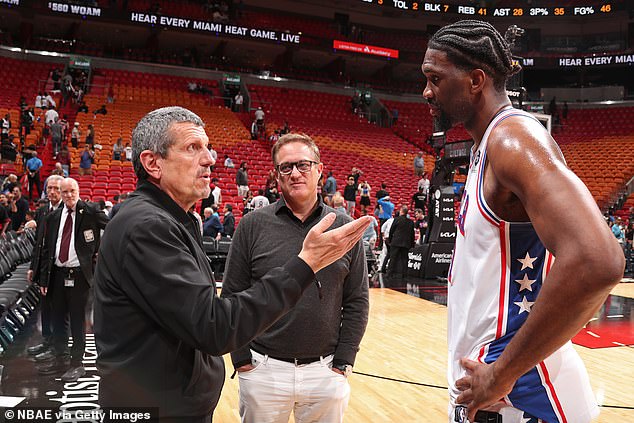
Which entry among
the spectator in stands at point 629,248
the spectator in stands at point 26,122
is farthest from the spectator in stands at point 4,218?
the spectator in stands at point 629,248

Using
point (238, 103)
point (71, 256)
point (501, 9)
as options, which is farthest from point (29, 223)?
point (501, 9)

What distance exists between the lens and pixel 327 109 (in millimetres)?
23828

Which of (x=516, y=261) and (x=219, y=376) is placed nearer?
(x=516, y=261)

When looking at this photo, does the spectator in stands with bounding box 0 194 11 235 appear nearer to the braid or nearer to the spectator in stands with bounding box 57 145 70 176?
the spectator in stands with bounding box 57 145 70 176

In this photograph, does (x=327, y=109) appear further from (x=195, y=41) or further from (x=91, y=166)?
(x=91, y=166)

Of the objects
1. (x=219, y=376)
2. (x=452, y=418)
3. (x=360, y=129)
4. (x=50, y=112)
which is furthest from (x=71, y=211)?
(x=360, y=129)

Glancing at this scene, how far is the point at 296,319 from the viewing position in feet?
7.43

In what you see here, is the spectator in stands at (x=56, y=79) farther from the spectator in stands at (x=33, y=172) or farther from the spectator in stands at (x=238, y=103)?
the spectator in stands at (x=33, y=172)

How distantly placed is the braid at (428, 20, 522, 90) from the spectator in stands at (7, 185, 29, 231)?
31.1 feet

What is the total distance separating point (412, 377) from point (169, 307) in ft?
12.7

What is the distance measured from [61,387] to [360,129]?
1990 centimetres

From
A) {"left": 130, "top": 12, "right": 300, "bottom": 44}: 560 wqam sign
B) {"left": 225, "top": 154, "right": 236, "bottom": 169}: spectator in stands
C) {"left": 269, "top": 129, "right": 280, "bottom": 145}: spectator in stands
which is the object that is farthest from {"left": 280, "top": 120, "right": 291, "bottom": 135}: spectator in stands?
{"left": 130, "top": 12, "right": 300, "bottom": 44}: 560 wqam sign

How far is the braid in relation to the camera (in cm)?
138

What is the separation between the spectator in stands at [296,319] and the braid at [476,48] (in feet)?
3.48
